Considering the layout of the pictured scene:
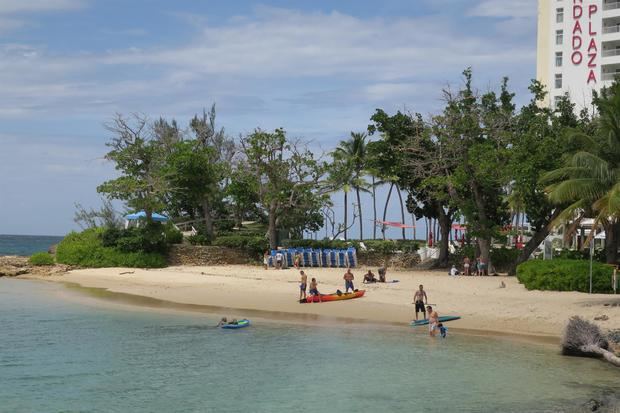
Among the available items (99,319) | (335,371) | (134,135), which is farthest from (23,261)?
(335,371)

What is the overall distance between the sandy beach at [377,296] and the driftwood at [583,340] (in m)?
2.88

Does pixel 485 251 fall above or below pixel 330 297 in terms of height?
above

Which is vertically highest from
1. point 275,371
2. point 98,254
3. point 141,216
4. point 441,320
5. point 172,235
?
point 141,216

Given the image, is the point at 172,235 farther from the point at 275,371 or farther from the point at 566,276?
the point at 275,371

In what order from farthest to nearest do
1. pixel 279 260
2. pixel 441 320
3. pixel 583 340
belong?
pixel 279 260 → pixel 441 320 → pixel 583 340

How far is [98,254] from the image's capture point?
4616 centimetres

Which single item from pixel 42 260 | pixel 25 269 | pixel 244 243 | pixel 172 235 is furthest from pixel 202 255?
pixel 25 269

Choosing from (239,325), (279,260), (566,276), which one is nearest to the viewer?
(239,325)

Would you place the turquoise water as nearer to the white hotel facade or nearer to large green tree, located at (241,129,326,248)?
large green tree, located at (241,129,326,248)

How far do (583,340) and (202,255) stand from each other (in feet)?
96.3

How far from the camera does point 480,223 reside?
135 feet

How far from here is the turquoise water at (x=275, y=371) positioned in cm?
1695

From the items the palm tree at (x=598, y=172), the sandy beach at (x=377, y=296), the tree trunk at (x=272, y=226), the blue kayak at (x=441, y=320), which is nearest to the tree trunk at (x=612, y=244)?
the sandy beach at (x=377, y=296)

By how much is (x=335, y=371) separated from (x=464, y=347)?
4.71 meters
